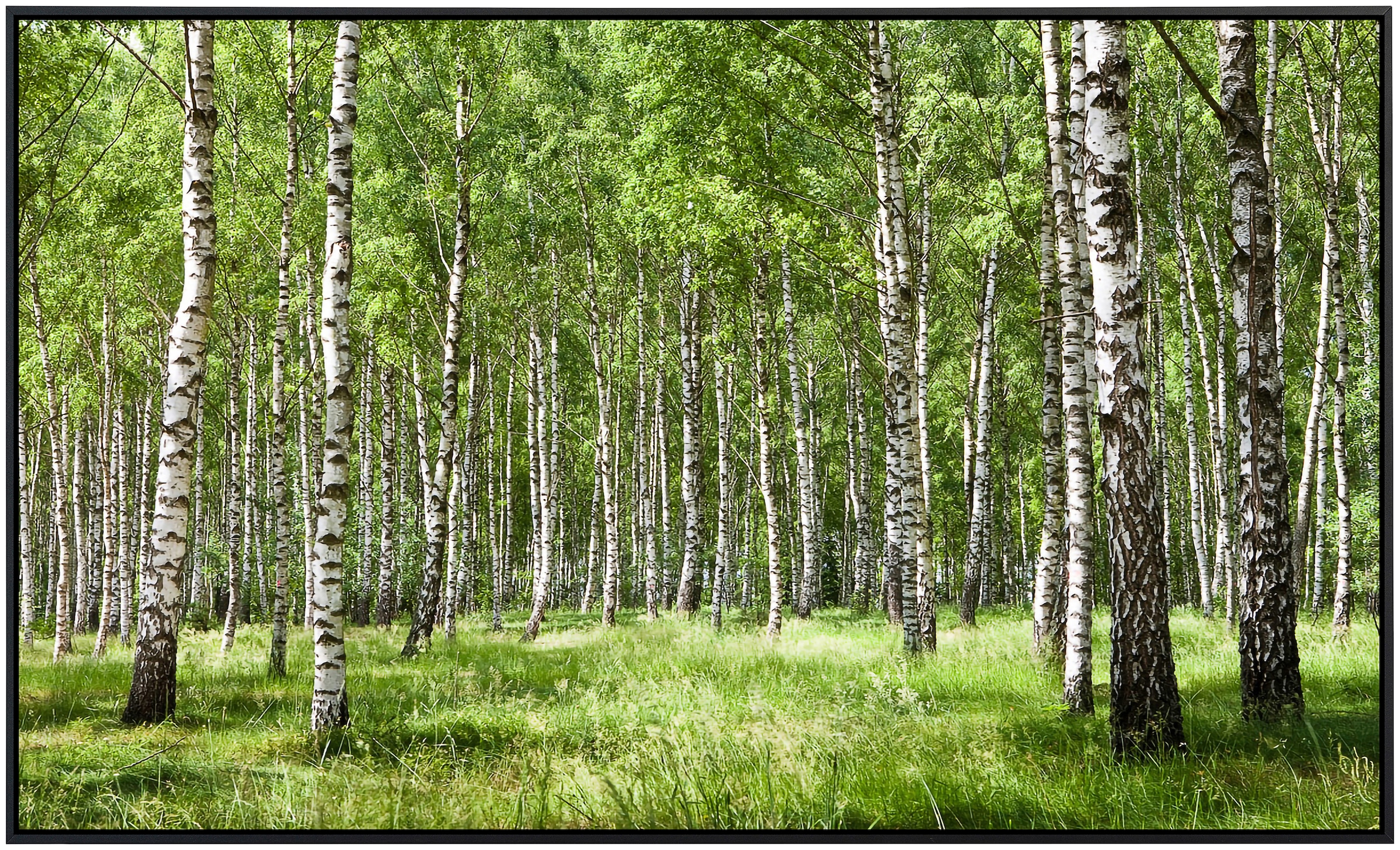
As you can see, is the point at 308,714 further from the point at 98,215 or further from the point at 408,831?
the point at 98,215

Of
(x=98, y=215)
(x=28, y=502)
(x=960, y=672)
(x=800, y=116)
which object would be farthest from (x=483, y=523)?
(x=960, y=672)

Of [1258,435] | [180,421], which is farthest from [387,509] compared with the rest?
[1258,435]

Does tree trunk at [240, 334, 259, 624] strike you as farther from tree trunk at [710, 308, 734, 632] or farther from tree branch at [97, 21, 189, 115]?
tree branch at [97, 21, 189, 115]

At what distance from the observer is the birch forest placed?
4.14 metres

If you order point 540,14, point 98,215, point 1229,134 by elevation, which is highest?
point 98,215

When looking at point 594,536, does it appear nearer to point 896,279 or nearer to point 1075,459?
point 896,279

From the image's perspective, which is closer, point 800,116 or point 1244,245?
point 1244,245

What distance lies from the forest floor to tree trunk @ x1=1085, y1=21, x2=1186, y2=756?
1.04 feet

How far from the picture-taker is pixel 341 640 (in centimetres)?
530

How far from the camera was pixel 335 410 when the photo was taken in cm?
518

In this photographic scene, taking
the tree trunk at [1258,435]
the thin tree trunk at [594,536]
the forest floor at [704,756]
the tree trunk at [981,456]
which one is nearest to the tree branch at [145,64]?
the forest floor at [704,756]

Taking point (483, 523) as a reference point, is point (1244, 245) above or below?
above

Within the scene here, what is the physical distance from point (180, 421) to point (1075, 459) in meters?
6.22

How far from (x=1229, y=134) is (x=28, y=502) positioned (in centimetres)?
2250
